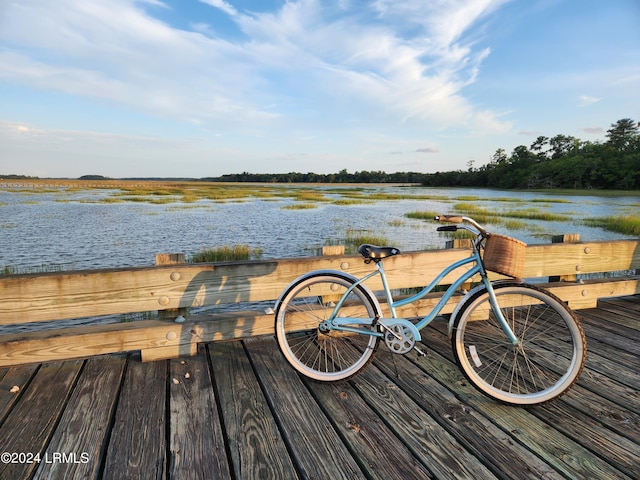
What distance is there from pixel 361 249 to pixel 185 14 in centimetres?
908

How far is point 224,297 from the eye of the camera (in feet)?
11.0

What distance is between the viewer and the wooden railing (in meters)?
2.89

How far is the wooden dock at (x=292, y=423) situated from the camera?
1.94 meters

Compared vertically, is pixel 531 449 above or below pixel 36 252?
above

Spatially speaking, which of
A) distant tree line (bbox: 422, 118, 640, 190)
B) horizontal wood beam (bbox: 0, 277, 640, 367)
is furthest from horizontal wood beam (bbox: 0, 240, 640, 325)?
distant tree line (bbox: 422, 118, 640, 190)

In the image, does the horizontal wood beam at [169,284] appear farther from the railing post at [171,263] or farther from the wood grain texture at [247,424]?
the wood grain texture at [247,424]

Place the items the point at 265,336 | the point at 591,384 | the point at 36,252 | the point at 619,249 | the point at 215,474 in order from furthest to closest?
the point at 36,252
the point at 619,249
the point at 265,336
the point at 591,384
the point at 215,474

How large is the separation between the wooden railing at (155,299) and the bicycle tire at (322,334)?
301 mm

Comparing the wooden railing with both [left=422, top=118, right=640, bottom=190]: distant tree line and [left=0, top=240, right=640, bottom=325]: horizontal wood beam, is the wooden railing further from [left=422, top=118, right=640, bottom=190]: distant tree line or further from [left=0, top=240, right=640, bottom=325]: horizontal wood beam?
[left=422, top=118, right=640, bottom=190]: distant tree line

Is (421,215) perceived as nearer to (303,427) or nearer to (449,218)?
(449,218)

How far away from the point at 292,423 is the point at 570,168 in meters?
89.3

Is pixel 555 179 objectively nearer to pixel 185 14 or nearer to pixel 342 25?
pixel 342 25

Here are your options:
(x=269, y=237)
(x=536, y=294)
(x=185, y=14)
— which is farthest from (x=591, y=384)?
(x=269, y=237)

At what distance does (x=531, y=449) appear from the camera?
210cm
